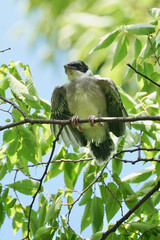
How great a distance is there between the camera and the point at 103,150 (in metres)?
5.35

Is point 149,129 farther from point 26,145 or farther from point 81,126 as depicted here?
point 81,126

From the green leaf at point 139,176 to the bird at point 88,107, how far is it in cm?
79

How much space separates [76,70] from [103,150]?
1.24 metres

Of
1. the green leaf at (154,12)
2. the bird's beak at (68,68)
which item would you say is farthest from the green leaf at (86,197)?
the bird's beak at (68,68)

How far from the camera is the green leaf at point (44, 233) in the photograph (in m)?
3.76

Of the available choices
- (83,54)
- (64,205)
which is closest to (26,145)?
(64,205)

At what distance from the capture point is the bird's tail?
4.81 metres

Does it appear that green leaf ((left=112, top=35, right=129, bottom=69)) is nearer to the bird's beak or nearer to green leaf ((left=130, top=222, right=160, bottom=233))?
green leaf ((left=130, top=222, right=160, bottom=233))

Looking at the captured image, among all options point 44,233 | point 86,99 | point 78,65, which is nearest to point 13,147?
point 44,233

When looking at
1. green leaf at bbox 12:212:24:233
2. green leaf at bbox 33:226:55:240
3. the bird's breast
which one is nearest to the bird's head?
the bird's breast

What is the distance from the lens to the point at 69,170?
452cm

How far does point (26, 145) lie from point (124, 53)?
1292 mm

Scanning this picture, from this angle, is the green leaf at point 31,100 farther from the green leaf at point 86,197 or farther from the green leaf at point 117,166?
the green leaf at point 117,166

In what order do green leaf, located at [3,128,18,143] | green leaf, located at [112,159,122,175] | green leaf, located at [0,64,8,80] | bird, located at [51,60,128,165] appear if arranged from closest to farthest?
green leaf, located at [3,128,18,143] → green leaf, located at [0,64,8,80] → green leaf, located at [112,159,122,175] → bird, located at [51,60,128,165]
